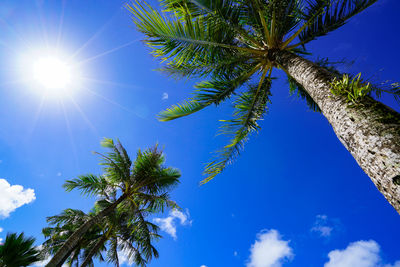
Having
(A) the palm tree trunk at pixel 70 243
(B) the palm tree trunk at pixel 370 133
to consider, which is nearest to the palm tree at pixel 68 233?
(A) the palm tree trunk at pixel 70 243

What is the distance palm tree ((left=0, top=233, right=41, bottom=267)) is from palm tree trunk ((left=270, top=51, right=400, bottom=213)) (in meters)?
8.64

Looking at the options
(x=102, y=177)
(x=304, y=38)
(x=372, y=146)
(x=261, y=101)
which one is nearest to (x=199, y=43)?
(x=304, y=38)

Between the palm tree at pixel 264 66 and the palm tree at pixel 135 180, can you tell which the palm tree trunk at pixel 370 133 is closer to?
the palm tree at pixel 264 66

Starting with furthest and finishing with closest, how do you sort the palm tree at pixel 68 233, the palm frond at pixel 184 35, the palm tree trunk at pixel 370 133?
the palm tree at pixel 68 233, the palm frond at pixel 184 35, the palm tree trunk at pixel 370 133

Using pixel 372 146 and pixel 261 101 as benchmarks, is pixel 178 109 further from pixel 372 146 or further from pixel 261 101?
pixel 372 146

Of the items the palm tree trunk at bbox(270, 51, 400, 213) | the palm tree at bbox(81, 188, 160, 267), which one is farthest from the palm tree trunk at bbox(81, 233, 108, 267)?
the palm tree trunk at bbox(270, 51, 400, 213)

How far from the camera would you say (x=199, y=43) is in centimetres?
338

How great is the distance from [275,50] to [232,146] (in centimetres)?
237

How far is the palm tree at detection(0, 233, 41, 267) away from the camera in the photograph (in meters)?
5.36

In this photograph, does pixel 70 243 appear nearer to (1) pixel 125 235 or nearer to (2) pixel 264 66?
(1) pixel 125 235

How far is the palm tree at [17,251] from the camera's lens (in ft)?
17.6

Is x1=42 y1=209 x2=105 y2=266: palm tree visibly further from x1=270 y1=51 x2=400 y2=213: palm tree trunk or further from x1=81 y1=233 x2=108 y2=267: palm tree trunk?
x1=270 y1=51 x2=400 y2=213: palm tree trunk

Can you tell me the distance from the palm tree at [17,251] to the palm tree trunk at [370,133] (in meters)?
8.64

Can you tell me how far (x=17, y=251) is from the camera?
559 centimetres
